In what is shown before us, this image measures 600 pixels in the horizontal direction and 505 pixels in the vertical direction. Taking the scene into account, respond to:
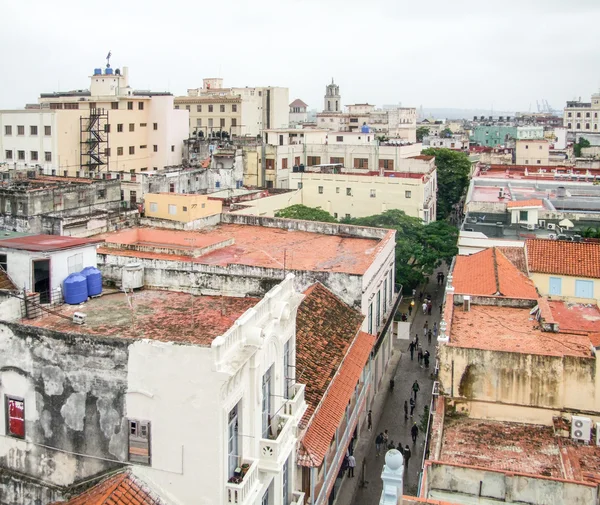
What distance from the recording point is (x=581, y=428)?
70.2 ft

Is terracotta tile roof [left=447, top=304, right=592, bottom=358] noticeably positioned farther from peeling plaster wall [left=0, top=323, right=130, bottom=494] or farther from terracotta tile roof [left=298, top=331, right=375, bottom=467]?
peeling plaster wall [left=0, top=323, right=130, bottom=494]

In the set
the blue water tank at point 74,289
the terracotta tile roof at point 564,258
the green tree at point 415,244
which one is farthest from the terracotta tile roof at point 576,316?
the blue water tank at point 74,289

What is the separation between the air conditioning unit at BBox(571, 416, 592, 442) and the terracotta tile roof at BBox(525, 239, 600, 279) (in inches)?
514

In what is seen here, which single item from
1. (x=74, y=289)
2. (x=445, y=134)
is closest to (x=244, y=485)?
(x=74, y=289)

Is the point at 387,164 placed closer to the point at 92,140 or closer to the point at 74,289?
the point at 92,140

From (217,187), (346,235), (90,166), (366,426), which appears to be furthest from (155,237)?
(90,166)

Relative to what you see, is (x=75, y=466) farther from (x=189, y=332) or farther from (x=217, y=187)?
(x=217, y=187)

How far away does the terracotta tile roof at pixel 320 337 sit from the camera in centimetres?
2378

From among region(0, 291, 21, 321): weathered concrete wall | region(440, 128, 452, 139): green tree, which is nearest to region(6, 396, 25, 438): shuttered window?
region(0, 291, 21, 321): weathered concrete wall

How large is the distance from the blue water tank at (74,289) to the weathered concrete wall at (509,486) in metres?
10.2

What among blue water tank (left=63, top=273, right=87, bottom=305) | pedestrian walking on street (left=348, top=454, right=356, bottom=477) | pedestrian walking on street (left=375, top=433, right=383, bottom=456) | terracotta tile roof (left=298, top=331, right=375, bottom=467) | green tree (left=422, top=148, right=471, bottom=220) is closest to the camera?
blue water tank (left=63, top=273, right=87, bottom=305)

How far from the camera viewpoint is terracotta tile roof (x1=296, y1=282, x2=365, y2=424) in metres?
23.8

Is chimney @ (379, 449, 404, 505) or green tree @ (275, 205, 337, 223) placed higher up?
green tree @ (275, 205, 337, 223)

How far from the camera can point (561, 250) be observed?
3506 cm
